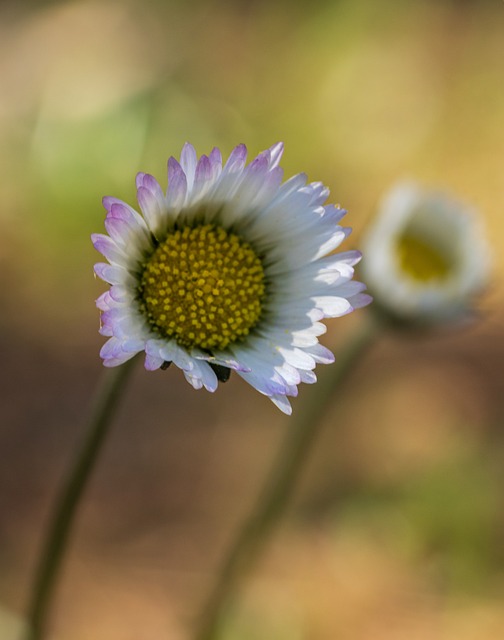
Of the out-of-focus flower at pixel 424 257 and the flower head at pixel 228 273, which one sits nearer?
the flower head at pixel 228 273

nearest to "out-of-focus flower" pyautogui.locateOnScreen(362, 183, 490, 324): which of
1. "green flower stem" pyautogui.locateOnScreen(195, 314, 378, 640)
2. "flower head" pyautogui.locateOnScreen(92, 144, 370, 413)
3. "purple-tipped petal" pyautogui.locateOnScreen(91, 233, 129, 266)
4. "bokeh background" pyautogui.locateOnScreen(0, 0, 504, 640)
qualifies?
"green flower stem" pyautogui.locateOnScreen(195, 314, 378, 640)

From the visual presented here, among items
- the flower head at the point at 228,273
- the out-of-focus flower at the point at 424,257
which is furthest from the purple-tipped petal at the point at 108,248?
the out-of-focus flower at the point at 424,257

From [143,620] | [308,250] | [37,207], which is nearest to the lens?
[308,250]

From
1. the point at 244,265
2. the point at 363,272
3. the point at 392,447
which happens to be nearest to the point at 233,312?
the point at 244,265

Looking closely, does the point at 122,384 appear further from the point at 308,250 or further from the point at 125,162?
the point at 125,162

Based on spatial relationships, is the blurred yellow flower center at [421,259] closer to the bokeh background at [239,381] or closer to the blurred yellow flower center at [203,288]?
the bokeh background at [239,381]

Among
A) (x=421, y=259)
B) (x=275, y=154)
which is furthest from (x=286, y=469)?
(x=275, y=154)

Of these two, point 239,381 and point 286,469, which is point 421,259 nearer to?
point 286,469
